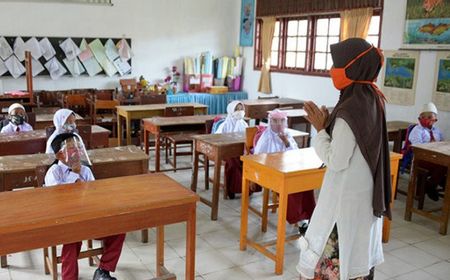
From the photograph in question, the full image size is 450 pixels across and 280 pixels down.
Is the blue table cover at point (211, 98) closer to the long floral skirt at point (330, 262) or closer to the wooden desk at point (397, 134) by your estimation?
the wooden desk at point (397, 134)

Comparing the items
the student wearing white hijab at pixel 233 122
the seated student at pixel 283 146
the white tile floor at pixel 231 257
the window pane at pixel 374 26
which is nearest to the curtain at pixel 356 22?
the window pane at pixel 374 26

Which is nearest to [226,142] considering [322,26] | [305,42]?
[322,26]

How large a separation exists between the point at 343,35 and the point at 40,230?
19.0 ft

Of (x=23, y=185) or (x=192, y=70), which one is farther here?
(x=192, y=70)

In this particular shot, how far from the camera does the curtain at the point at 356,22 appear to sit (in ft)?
20.8

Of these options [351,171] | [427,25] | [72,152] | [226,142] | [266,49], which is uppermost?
[427,25]

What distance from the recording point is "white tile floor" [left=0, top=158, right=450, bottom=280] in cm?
311

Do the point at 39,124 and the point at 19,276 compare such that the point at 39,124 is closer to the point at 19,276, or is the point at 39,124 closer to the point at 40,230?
the point at 19,276

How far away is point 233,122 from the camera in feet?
16.4

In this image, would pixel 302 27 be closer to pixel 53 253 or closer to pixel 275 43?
pixel 275 43

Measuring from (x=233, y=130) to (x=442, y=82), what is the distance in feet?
8.80

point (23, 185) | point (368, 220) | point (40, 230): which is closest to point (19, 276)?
point (23, 185)

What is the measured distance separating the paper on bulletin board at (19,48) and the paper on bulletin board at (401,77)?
→ 19.1ft

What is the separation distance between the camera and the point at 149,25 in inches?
336
